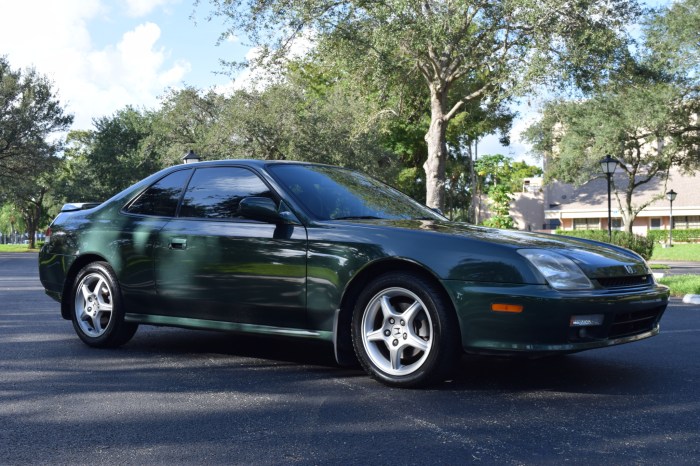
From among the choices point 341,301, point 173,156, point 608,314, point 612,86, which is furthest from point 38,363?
point 173,156

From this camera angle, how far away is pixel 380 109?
24906 mm

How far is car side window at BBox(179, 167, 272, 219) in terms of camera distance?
5918mm

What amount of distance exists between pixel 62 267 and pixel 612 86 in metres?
18.5

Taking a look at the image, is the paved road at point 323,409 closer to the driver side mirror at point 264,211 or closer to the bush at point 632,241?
the driver side mirror at point 264,211

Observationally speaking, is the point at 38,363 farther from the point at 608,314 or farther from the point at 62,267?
the point at 608,314

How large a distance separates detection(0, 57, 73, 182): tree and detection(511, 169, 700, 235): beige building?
3843 cm

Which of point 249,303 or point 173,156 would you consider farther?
point 173,156

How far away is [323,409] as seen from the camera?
4484 millimetres

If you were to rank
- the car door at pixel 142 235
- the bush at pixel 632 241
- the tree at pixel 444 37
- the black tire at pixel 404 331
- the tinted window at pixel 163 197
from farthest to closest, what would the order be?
the bush at pixel 632 241 < the tree at pixel 444 37 < the tinted window at pixel 163 197 < the car door at pixel 142 235 < the black tire at pixel 404 331

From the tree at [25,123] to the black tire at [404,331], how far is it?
143ft

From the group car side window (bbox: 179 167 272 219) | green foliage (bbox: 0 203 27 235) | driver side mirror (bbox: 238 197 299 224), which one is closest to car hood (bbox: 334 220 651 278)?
driver side mirror (bbox: 238 197 299 224)

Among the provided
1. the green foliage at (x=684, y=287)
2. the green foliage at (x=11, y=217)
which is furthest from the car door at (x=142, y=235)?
the green foliage at (x=11, y=217)

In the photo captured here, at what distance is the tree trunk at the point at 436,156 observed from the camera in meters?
22.0

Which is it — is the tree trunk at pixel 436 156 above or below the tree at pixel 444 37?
below
